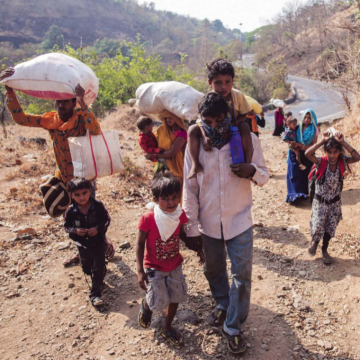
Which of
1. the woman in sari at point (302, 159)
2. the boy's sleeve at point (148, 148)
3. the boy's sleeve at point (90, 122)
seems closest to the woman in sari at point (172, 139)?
the boy's sleeve at point (148, 148)

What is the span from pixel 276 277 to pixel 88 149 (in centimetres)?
209

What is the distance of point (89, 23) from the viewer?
7188cm

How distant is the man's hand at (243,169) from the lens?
1.97 meters

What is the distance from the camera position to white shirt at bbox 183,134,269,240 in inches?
82.0

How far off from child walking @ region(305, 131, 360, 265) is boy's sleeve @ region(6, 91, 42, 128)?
8.41 feet

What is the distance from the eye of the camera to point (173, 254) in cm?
227

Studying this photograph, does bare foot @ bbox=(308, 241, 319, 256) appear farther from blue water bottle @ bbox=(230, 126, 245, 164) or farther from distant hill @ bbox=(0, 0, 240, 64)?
distant hill @ bbox=(0, 0, 240, 64)

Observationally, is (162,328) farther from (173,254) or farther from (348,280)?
(348,280)

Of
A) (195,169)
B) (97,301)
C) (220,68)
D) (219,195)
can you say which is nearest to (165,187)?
(195,169)

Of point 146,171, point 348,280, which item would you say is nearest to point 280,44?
point 146,171

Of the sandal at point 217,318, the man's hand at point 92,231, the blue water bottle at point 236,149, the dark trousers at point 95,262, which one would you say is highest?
the blue water bottle at point 236,149

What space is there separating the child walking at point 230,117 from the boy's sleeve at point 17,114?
1.63 m

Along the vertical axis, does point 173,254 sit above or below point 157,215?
below

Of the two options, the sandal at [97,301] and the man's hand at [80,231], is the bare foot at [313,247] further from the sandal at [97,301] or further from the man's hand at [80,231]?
the man's hand at [80,231]
